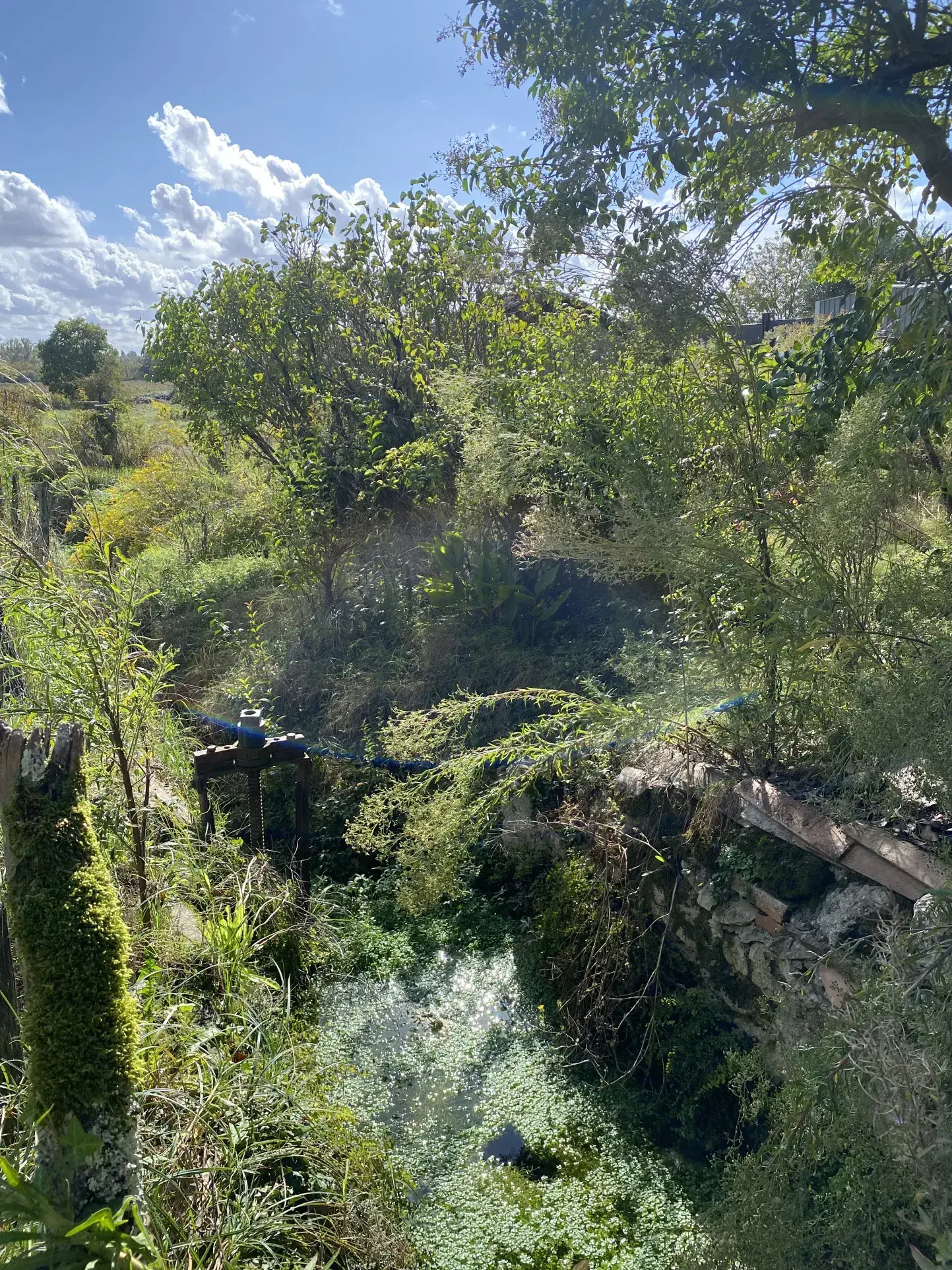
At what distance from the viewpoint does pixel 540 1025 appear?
3.39 m

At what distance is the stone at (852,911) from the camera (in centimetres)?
240

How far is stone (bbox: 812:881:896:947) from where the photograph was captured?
240cm

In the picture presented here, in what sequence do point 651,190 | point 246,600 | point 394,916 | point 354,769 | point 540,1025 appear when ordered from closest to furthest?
1. point 651,190
2. point 540,1025
3. point 394,916
4. point 354,769
5. point 246,600

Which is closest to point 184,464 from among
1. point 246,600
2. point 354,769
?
point 246,600

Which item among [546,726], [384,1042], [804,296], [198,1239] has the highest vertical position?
[804,296]

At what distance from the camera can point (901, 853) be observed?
2311 mm

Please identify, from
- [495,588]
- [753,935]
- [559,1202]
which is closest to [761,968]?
[753,935]

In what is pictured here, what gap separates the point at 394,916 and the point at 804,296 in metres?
3.74

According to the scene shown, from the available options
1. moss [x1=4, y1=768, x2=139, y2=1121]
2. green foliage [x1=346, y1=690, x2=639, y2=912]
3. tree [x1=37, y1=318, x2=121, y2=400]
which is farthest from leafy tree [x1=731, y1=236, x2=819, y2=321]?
tree [x1=37, y1=318, x2=121, y2=400]

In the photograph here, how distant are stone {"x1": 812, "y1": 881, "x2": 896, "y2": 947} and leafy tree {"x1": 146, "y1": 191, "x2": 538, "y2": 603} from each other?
4704 millimetres

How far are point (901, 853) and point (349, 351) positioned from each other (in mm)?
6945

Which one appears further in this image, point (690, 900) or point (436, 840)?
point (436, 840)

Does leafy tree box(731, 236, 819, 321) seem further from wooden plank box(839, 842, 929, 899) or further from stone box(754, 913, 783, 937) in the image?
stone box(754, 913, 783, 937)

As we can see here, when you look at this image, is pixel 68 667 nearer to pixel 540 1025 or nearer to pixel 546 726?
pixel 546 726
